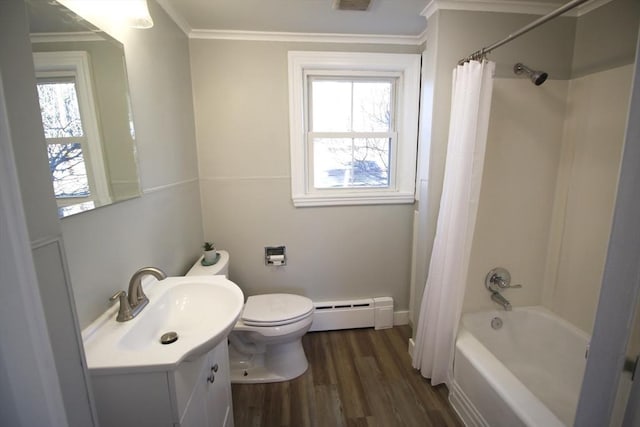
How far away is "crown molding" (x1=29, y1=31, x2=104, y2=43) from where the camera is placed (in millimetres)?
732

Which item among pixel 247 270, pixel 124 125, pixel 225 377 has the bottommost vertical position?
pixel 225 377

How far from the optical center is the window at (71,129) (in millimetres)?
750

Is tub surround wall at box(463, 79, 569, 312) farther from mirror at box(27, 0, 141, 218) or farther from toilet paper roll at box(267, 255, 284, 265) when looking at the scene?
mirror at box(27, 0, 141, 218)

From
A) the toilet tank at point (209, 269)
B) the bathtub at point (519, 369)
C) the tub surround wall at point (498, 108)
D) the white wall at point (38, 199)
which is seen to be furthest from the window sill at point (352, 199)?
the white wall at point (38, 199)

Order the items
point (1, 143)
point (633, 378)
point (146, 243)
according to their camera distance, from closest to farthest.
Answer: point (1, 143) < point (633, 378) < point (146, 243)

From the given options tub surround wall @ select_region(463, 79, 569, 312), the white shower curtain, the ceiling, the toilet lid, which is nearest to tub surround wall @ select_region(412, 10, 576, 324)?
tub surround wall @ select_region(463, 79, 569, 312)

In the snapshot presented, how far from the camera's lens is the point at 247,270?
81.7 inches

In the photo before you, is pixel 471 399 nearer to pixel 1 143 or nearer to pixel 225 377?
pixel 225 377

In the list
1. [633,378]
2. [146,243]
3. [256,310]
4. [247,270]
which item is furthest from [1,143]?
[247,270]

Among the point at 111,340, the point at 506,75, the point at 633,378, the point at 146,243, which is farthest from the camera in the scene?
the point at 506,75

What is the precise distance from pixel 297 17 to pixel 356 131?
2.71 feet

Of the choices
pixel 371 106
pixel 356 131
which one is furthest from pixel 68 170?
pixel 371 106

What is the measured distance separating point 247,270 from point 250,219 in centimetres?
40

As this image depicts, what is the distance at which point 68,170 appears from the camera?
80cm
